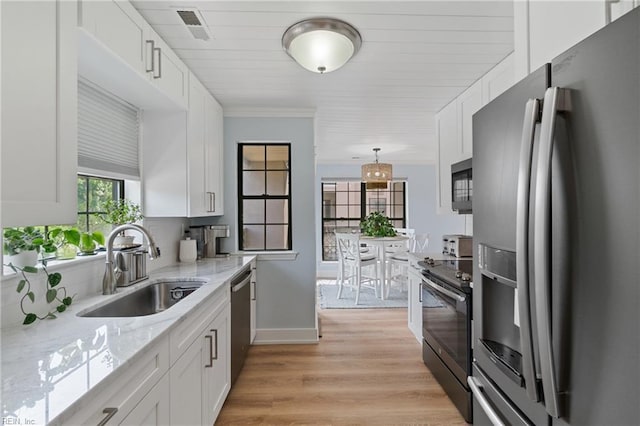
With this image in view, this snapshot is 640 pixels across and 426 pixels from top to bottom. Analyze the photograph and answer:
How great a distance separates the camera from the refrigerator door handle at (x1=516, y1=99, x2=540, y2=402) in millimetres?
734

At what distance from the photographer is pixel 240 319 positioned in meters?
2.55

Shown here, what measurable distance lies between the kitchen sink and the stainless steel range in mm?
1661

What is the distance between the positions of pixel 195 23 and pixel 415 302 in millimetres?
3110

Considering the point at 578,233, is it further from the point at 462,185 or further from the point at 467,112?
the point at 467,112

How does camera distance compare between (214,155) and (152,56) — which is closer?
(152,56)

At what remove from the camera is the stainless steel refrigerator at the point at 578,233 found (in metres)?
0.57

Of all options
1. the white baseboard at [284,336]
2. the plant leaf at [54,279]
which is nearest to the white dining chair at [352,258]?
the white baseboard at [284,336]

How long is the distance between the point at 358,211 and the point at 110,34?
5736mm

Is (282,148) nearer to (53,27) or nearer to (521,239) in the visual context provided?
(53,27)

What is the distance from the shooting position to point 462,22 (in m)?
1.78

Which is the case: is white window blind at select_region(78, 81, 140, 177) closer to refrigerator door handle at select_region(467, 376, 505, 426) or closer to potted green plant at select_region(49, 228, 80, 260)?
potted green plant at select_region(49, 228, 80, 260)

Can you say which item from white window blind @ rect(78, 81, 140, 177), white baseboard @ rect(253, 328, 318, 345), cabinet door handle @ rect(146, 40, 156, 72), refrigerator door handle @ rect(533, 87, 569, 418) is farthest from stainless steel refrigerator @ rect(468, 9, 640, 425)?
white baseboard @ rect(253, 328, 318, 345)

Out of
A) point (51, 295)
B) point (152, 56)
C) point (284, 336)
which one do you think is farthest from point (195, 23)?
point (284, 336)

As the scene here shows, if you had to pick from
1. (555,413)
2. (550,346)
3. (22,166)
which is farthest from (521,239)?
(22,166)
